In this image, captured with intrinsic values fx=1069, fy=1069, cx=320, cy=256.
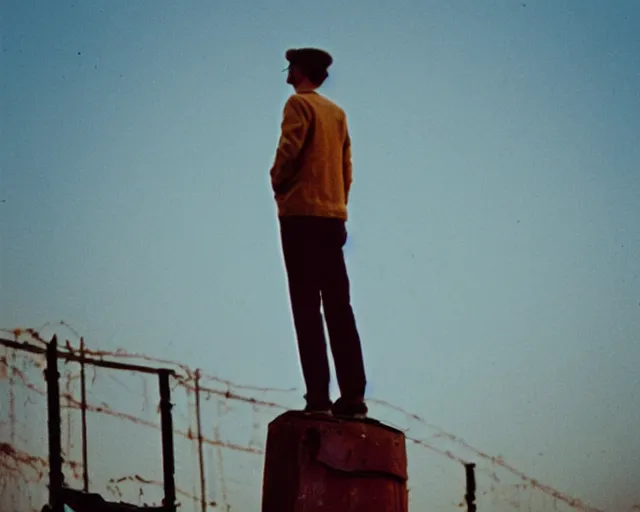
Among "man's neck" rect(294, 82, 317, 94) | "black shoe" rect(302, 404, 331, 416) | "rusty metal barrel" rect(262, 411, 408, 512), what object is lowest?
"rusty metal barrel" rect(262, 411, 408, 512)

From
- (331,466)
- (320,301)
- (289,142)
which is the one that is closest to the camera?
(331,466)

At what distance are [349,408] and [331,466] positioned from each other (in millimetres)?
294

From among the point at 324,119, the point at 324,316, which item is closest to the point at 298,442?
the point at 324,316

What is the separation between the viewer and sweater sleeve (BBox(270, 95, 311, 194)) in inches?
160

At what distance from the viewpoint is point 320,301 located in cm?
420

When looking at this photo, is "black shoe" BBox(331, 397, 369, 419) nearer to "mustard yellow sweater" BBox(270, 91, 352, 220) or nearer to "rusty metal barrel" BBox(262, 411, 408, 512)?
"rusty metal barrel" BBox(262, 411, 408, 512)

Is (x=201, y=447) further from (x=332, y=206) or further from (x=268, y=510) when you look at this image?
(x=332, y=206)

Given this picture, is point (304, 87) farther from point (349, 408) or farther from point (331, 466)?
point (331, 466)

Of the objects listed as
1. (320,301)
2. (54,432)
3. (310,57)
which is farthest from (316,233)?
(54,432)

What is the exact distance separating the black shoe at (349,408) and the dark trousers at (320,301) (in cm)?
2

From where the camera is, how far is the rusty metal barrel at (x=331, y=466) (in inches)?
154

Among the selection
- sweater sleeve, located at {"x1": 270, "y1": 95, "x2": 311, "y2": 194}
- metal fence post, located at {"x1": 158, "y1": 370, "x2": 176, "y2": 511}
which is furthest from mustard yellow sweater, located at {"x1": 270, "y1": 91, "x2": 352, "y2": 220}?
metal fence post, located at {"x1": 158, "y1": 370, "x2": 176, "y2": 511}

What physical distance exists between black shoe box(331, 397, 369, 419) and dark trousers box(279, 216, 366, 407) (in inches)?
1.0

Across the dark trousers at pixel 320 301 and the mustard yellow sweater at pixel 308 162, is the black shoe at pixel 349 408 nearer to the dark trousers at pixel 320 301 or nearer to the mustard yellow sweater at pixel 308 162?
the dark trousers at pixel 320 301
